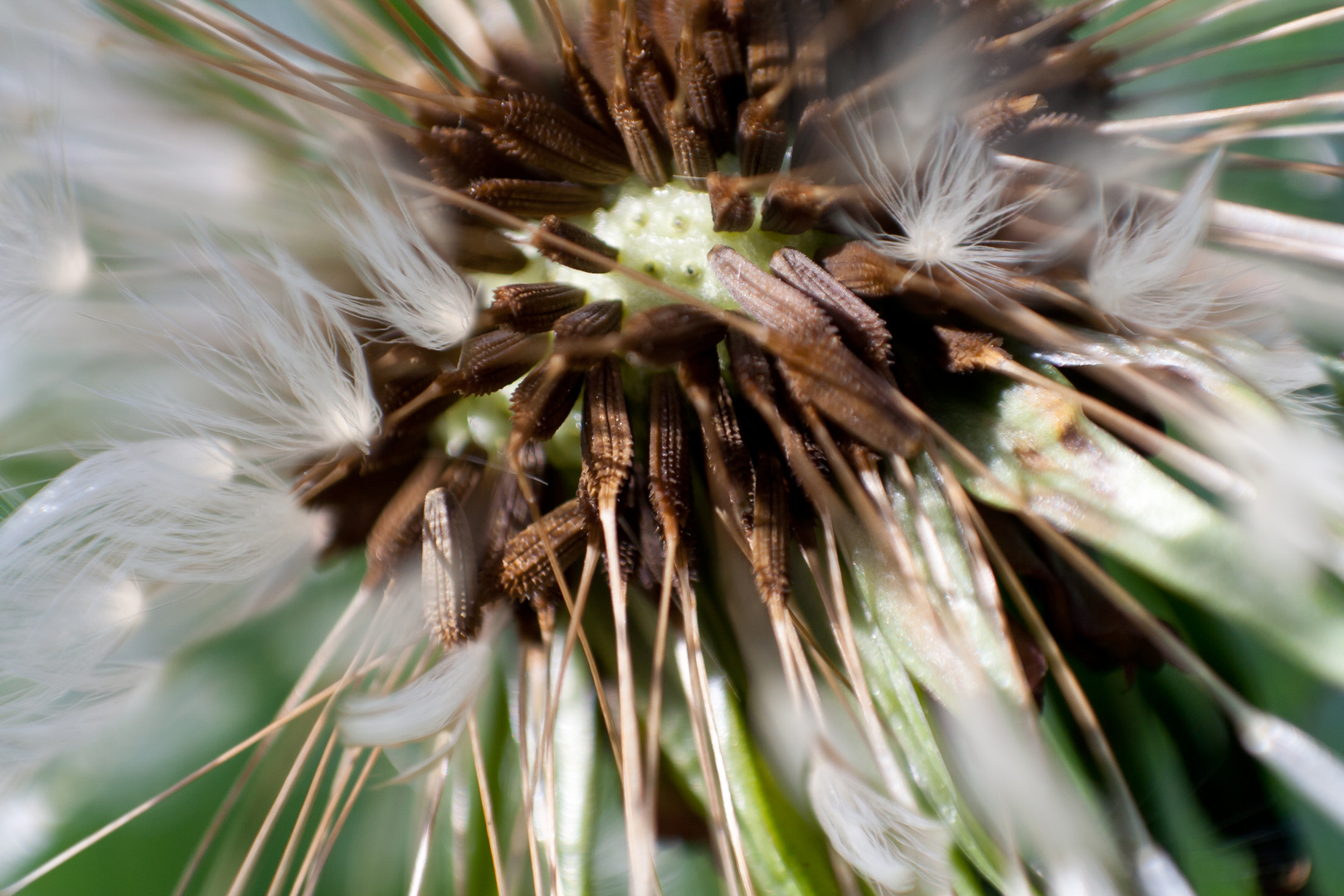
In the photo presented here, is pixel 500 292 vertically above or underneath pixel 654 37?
underneath

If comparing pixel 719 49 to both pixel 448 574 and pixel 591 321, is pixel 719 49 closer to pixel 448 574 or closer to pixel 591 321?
pixel 591 321

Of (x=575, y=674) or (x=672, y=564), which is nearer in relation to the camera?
(x=672, y=564)

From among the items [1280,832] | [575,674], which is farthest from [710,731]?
[1280,832]

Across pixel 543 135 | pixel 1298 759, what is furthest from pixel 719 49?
pixel 1298 759

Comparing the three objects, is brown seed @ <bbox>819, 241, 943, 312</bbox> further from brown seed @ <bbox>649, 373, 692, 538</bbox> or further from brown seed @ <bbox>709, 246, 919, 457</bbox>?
brown seed @ <bbox>649, 373, 692, 538</bbox>

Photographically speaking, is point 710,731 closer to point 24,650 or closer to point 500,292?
point 500,292

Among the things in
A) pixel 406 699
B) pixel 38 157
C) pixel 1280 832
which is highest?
→ pixel 38 157

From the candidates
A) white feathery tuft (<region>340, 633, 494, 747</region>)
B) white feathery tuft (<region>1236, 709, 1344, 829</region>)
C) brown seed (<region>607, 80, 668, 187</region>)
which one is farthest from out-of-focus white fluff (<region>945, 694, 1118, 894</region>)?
brown seed (<region>607, 80, 668, 187</region>)
